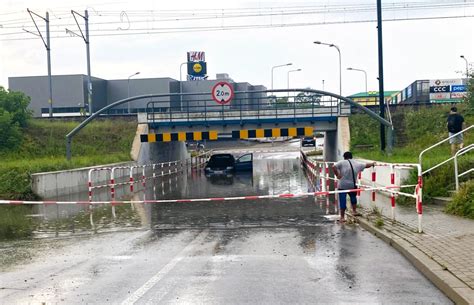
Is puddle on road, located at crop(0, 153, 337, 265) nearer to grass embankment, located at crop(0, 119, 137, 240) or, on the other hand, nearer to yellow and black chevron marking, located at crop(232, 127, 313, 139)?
grass embankment, located at crop(0, 119, 137, 240)

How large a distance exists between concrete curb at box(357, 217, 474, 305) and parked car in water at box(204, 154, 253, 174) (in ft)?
94.4

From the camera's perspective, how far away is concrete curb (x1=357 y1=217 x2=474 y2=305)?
607cm

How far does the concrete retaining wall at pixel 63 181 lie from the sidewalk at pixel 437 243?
43.2ft

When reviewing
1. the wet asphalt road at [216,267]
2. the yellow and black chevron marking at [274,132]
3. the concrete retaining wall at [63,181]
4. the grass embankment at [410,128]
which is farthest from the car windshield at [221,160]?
the wet asphalt road at [216,267]

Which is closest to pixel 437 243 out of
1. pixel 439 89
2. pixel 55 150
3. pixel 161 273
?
pixel 161 273

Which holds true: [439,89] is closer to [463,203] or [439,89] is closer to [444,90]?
[444,90]

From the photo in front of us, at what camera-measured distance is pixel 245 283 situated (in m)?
7.19

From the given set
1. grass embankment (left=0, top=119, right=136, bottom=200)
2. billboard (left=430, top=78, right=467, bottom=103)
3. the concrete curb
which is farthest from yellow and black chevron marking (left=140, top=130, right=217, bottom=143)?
the concrete curb

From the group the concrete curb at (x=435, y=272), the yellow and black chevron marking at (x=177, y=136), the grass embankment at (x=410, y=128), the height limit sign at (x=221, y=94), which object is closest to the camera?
the concrete curb at (x=435, y=272)

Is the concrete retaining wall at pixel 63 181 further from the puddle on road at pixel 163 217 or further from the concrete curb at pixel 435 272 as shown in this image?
the concrete curb at pixel 435 272

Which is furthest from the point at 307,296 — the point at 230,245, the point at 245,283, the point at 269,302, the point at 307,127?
the point at 307,127

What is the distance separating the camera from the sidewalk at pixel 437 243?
21.6 ft

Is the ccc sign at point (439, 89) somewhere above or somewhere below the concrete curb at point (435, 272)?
above

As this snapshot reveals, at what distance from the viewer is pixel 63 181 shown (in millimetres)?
24172
